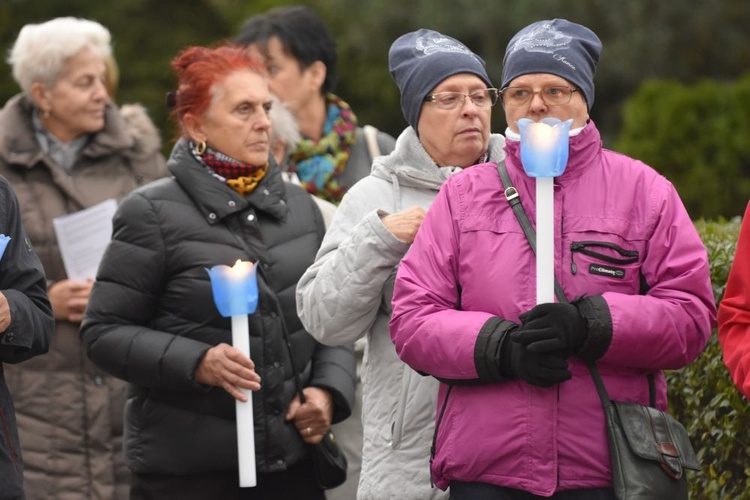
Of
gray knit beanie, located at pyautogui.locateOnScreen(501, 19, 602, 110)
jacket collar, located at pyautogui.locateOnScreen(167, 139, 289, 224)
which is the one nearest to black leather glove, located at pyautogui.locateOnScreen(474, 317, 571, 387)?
gray knit beanie, located at pyautogui.locateOnScreen(501, 19, 602, 110)

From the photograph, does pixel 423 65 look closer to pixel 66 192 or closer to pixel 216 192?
pixel 216 192

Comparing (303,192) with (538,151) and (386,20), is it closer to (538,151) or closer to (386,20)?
(538,151)

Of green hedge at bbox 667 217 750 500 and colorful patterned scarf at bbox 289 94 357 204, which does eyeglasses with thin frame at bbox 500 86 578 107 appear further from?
colorful patterned scarf at bbox 289 94 357 204

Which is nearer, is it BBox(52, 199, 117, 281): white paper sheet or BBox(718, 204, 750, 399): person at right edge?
BBox(718, 204, 750, 399): person at right edge

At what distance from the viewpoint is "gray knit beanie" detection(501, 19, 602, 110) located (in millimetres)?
4473

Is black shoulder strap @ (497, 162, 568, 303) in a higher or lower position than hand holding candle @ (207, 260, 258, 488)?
higher

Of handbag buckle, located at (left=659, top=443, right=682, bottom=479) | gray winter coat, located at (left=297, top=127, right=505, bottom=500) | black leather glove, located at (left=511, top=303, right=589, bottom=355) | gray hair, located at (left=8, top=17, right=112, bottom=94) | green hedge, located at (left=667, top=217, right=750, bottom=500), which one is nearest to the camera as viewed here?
black leather glove, located at (left=511, top=303, right=589, bottom=355)

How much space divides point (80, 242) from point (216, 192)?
4.51 ft

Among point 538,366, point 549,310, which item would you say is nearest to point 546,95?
point 549,310

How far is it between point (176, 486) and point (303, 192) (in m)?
1.18

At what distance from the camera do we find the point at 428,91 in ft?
16.4

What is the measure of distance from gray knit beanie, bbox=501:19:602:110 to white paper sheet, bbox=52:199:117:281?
2722 millimetres

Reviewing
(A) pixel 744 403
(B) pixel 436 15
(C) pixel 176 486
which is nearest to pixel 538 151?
(A) pixel 744 403

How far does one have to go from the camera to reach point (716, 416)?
17.9 feet
